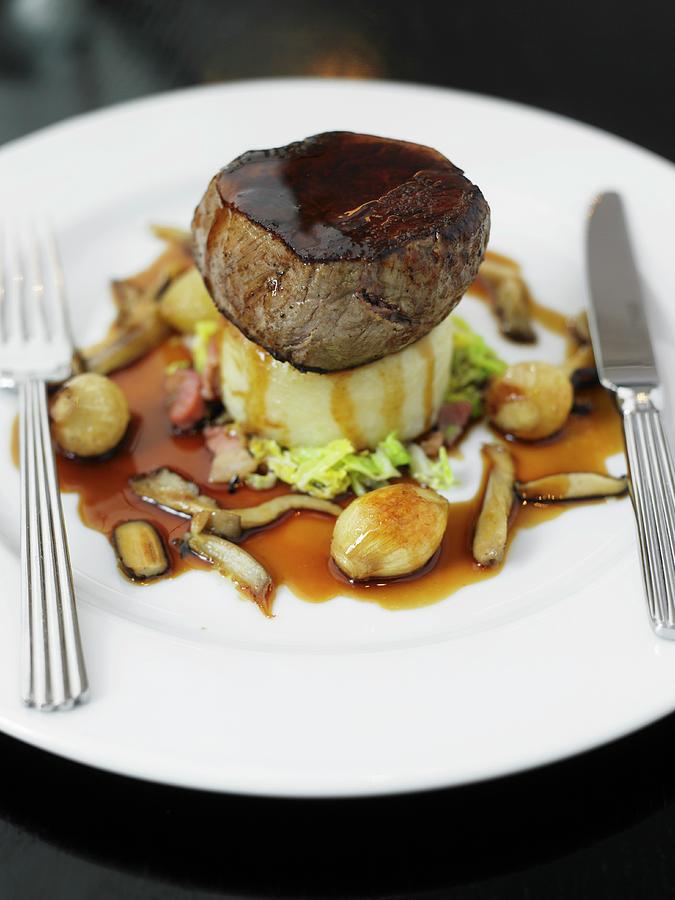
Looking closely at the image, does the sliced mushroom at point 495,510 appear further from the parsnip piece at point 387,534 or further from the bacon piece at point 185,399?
the bacon piece at point 185,399

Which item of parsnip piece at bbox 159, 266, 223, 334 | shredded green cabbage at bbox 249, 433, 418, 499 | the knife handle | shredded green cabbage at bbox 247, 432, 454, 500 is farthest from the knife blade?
parsnip piece at bbox 159, 266, 223, 334

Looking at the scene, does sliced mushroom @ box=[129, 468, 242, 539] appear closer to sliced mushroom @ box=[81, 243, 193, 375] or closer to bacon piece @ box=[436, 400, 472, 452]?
sliced mushroom @ box=[81, 243, 193, 375]

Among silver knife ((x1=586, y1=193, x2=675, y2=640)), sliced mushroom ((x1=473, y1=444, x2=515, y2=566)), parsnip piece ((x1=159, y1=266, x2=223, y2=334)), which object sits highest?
silver knife ((x1=586, y1=193, x2=675, y2=640))

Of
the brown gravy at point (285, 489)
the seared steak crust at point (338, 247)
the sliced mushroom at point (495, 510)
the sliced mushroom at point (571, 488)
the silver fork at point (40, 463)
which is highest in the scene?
the seared steak crust at point (338, 247)

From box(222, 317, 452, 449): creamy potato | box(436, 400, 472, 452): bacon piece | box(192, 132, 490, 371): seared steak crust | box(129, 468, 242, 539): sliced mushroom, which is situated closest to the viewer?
box(192, 132, 490, 371): seared steak crust

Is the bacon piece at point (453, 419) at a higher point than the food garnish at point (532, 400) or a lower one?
lower

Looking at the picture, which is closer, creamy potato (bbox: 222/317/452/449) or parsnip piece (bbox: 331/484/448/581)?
parsnip piece (bbox: 331/484/448/581)

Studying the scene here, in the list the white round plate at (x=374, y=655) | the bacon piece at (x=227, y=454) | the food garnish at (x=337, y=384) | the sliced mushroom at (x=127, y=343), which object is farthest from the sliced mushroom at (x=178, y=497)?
the sliced mushroom at (x=127, y=343)
